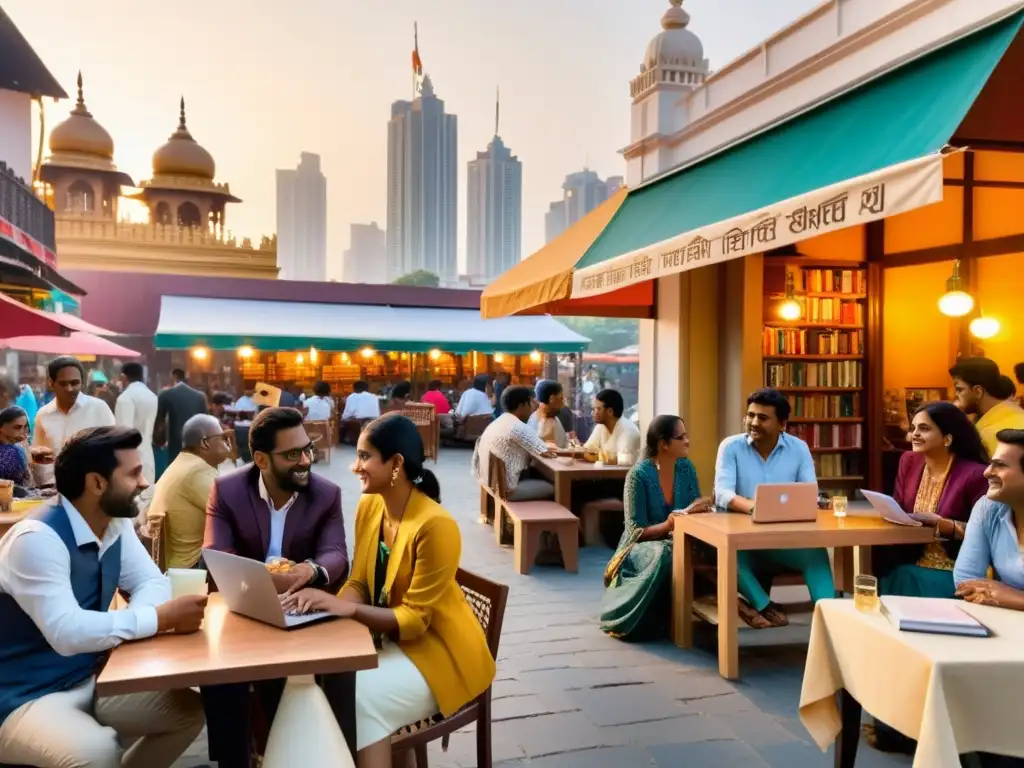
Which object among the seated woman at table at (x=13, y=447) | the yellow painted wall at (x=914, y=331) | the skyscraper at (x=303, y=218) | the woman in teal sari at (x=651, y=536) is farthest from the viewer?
the skyscraper at (x=303, y=218)

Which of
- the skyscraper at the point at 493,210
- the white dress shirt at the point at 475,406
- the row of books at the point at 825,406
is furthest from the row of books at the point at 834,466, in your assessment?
the skyscraper at the point at 493,210

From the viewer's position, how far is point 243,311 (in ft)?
62.6

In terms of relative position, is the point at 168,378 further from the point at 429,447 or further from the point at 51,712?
the point at 51,712

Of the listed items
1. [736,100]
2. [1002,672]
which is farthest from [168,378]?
[1002,672]

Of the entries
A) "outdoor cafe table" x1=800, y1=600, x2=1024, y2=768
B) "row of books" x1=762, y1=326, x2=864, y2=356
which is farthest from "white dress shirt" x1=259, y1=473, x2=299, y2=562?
"row of books" x1=762, y1=326, x2=864, y2=356

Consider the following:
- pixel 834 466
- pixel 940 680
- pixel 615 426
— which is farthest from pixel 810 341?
pixel 940 680

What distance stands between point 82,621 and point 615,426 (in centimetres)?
556

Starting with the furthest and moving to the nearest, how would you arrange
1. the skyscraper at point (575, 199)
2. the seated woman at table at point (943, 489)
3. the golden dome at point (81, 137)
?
the skyscraper at point (575, 199) < the golden dome at point (81, 137) < the seated woman at table at point (943, 489)

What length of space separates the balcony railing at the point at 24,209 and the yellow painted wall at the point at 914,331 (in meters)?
11.9

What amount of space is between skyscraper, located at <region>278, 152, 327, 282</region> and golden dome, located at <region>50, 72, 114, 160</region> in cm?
11535

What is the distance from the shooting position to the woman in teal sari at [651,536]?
4598 mm

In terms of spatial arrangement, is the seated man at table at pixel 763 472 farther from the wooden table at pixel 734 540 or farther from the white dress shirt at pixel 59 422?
the white dress shirt at pixel 59 422

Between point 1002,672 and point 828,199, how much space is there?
2.26m

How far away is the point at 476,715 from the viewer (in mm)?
2748
